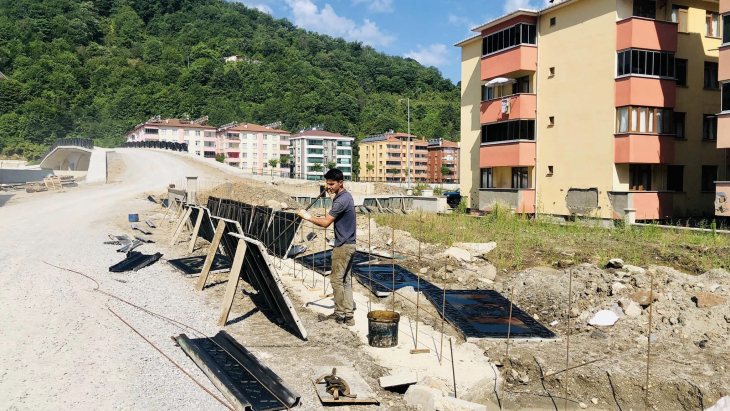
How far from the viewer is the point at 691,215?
25.3 metres

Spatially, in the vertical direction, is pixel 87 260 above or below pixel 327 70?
below

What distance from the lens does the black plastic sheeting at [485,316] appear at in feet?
25.6

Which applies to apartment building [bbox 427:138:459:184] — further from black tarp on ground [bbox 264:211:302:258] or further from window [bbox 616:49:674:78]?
black tarp on ground [bbox 264:211:302:258]

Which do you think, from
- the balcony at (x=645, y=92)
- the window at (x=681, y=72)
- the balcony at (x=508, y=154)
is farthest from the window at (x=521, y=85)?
the window at (x=681, y=72)

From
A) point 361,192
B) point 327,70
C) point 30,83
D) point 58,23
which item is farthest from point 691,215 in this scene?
point 58,23

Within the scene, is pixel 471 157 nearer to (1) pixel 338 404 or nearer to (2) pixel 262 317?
(2) pixel 262 317

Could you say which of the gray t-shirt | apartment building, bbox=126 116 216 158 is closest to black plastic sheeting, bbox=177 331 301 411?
the gray t-shirt

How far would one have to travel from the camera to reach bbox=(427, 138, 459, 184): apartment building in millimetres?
111000

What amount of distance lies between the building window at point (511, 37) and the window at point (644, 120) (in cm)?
695

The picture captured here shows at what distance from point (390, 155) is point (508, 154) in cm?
8034

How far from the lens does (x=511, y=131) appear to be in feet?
94.7

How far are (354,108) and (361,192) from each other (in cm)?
7315

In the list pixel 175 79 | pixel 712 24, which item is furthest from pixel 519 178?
pixel 175 79

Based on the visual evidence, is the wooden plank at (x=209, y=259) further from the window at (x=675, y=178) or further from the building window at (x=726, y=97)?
the window at (x=675, y=178)
